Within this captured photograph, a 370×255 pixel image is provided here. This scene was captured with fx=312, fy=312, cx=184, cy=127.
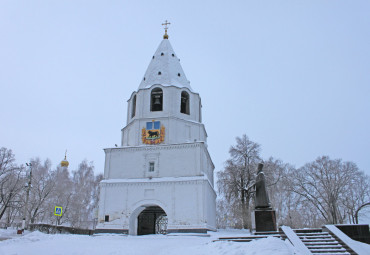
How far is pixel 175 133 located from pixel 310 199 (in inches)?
698

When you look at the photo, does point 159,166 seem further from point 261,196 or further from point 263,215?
point 263,215

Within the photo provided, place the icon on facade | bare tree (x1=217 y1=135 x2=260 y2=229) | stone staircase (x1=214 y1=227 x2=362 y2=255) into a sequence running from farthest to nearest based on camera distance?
bare tree (x1=217 y1=135 x2=260 y2=229), the icon on facade, stone staircase (x1=214 y1=227 x2=362 y2=255)

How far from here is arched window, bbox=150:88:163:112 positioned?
25109 millimetres

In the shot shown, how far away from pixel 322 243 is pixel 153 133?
15.2m

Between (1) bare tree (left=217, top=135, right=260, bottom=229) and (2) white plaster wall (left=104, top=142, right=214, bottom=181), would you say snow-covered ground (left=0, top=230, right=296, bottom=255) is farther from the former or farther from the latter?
(1) bare tree (left=217, top=135, right=260, bottom=229)

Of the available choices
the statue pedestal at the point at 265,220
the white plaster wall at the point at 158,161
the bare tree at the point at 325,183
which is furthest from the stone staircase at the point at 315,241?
the bare tree at the point at 325,183

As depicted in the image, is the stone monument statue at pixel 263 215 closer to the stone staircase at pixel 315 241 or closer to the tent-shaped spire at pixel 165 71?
the stone staircase at pixel 315 241

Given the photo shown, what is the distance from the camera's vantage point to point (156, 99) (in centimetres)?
2544

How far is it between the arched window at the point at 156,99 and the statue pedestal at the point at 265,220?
13.5m

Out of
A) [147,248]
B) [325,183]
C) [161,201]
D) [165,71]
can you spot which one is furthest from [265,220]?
[325,183]

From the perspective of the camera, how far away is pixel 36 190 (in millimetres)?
35750

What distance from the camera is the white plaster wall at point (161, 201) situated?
67.8 feet

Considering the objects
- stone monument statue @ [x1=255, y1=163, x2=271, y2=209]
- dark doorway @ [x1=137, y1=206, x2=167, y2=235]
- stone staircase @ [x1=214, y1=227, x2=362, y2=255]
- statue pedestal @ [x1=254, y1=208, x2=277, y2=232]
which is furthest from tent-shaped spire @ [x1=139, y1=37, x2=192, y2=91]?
stone staircase @ [x1=214, y1=227, x2=362, y2=255]

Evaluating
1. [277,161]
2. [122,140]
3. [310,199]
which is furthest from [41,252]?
[310,199]
